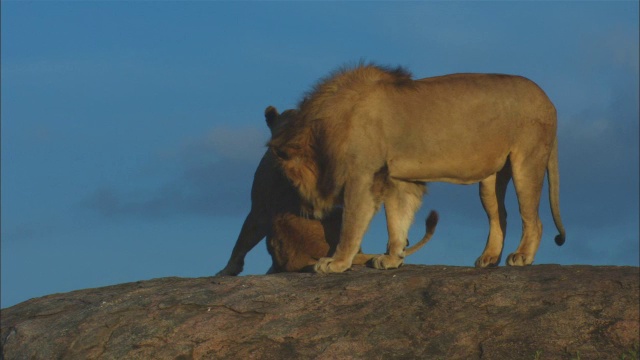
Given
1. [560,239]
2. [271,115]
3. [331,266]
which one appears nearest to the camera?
[331,266]

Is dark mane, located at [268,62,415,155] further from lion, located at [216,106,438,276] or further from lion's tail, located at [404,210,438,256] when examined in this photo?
lion's tail, located at [404,210,438,256]

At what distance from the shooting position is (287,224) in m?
10.2

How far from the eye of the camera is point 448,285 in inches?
328

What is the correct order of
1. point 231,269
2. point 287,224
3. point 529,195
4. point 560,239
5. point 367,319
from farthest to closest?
1. point 231,269
2. point 560,239
3. point 287,224
4. point 529,195
5. point 367,319

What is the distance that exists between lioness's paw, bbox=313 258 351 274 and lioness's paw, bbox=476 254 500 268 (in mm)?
1317

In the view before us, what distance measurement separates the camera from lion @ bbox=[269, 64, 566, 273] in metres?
9.41

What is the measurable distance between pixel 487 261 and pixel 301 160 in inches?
75.8

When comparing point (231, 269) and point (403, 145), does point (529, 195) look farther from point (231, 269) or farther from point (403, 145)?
point (231, 269)

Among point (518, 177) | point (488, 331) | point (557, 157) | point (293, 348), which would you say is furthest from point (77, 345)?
point (557, 157)

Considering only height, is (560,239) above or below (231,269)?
below

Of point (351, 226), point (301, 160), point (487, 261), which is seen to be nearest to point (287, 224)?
point (301, 160)

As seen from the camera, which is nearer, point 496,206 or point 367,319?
point 367,319

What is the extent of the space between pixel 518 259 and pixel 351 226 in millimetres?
1519


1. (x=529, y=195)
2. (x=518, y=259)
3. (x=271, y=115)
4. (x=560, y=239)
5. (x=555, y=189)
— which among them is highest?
(x=271, y=115)
